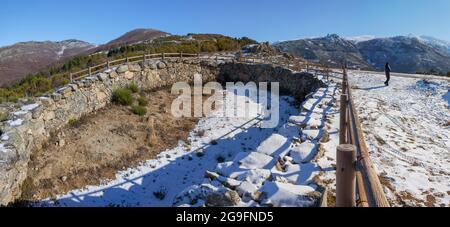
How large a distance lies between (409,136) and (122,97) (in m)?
12.8

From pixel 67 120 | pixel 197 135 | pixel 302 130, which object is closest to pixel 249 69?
pixel 197 135

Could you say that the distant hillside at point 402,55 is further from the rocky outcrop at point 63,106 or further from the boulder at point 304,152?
the boulder at point 304,152

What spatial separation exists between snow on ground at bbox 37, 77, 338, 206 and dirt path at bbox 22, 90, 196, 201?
511 mm

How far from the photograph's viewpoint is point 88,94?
649 inches

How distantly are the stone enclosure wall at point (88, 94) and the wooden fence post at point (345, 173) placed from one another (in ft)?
30.4

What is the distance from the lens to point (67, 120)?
14.8 m

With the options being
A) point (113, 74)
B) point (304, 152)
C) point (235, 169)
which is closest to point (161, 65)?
point (113, 74)

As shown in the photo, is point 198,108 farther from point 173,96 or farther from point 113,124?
point 113,124

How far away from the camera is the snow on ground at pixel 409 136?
6863mm

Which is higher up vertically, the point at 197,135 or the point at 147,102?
the point at 147,102

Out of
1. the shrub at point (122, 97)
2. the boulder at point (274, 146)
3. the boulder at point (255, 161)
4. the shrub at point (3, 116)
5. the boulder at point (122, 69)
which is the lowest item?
the boulder at point (255, 161)

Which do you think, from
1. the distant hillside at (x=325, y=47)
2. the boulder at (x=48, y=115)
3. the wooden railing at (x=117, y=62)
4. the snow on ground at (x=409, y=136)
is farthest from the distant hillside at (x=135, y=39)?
the distant hillside at (x=325, y=47)

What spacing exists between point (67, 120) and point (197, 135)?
18.0 feet

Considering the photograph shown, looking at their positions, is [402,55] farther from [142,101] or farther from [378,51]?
[142,101]
